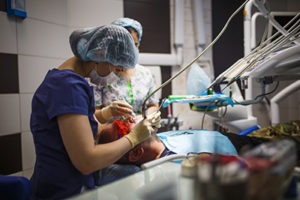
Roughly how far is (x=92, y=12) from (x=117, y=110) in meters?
1.79

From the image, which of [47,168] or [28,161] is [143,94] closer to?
[47,168]

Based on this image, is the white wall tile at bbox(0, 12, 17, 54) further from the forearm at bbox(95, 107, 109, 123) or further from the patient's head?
the patient's head

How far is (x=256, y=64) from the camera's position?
114cm

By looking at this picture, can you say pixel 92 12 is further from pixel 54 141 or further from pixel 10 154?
pixel 54 141

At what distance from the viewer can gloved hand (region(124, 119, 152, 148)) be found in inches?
40.9

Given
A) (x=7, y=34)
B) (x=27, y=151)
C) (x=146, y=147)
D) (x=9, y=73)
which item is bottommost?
(x=27, y=151)

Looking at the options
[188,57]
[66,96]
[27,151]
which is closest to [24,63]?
[27,151]

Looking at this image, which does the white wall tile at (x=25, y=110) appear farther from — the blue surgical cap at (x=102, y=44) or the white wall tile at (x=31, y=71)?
the blue surgical cap at (x=102, y=44)

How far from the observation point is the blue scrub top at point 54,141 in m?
0.90

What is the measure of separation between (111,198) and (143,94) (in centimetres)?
112

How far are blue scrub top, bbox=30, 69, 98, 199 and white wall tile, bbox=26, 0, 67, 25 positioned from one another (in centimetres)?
138

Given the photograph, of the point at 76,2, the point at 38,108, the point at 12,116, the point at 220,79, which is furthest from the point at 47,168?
the point at 76,2

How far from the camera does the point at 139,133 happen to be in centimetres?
106

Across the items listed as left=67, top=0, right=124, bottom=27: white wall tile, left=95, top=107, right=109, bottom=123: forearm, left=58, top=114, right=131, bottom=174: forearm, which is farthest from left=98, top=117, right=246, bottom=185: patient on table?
left=67, top=0, right=124, bottom=27: white wall tile
